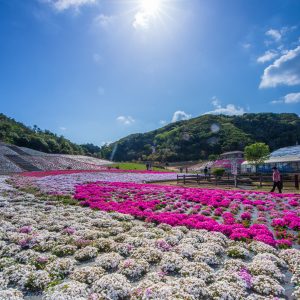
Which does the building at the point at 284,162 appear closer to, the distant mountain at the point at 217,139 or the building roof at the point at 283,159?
the building roof at the point at 283,159

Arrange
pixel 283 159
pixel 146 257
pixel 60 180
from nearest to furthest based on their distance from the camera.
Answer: pixel 146 257, pixel 60 180, pixel 283 159

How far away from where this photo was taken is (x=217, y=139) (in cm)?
14950

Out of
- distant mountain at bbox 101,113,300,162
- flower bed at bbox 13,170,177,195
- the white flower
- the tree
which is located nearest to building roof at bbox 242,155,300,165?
the tree

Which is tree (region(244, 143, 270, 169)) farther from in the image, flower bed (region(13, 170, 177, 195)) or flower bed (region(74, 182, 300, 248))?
flower bed (region(74, 182, 300, 248))

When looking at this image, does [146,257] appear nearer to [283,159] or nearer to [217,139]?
[283,159]

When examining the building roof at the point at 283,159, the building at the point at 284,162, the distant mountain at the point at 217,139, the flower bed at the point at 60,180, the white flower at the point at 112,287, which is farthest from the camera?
the distant mountain at the point at 217,139

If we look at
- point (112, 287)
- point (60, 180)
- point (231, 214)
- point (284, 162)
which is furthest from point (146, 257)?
point (284, 162)

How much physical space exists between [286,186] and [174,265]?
22.7 metres

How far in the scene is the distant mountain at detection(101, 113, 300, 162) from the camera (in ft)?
433

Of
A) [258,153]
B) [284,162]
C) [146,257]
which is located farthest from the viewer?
[258,153]

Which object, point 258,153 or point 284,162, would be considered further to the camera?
point 258,153

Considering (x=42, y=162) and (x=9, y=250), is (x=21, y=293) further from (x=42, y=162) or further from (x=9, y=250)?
(x=42, y=162)

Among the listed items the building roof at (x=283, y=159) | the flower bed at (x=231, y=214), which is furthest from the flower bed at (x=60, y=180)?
the building roof at (x=283, y=159)

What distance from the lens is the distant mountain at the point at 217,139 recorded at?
132000 mm
